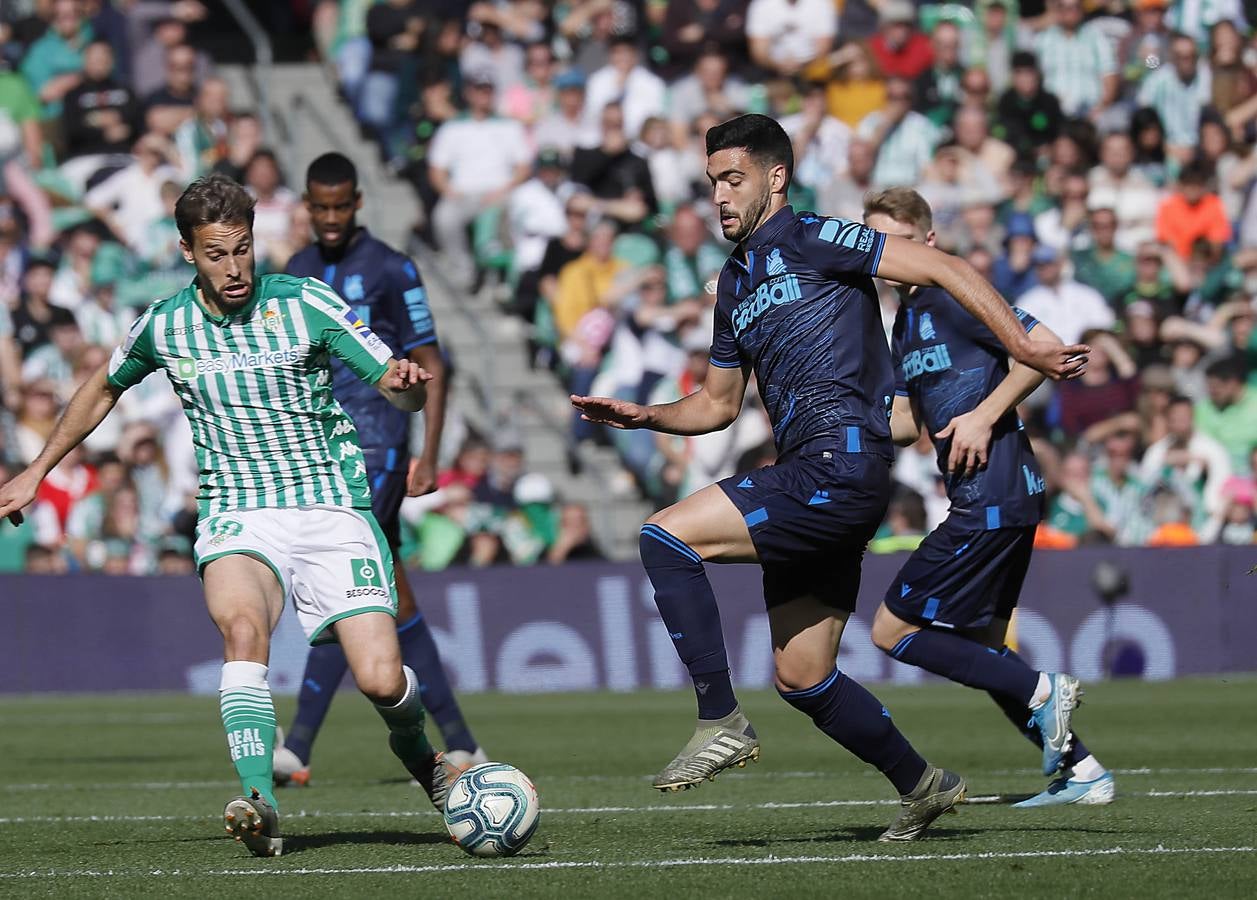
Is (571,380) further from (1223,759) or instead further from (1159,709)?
(1223,759)

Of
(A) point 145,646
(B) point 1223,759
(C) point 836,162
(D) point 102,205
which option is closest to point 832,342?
(B) point 1223,759

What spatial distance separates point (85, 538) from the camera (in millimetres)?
17000

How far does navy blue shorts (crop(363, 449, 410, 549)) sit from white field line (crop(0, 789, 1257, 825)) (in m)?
1.66

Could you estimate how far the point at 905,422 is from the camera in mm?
8070

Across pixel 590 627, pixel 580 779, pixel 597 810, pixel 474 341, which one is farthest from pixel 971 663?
pixel 474 341

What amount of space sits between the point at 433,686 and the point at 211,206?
341 centimetres

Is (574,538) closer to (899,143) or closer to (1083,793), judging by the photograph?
(899,143)

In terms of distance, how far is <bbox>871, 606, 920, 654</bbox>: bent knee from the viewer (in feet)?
26.7

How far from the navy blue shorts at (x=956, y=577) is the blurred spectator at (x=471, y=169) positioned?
11.2 m

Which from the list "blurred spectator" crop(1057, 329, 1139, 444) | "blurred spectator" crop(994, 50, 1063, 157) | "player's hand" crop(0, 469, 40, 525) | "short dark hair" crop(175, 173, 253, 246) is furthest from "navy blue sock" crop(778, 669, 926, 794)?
"blurred spectator" crop(994, 50, 1063, 157)

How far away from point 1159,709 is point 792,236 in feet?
23.9

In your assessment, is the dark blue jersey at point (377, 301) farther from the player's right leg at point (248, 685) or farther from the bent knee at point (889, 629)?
the player's right leg at point (248, 685)

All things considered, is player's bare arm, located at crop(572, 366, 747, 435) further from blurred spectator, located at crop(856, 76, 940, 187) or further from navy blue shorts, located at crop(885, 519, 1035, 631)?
blurred spectator, located at crop(856, 76, 940, 187)

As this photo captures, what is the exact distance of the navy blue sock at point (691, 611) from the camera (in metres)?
6.41
